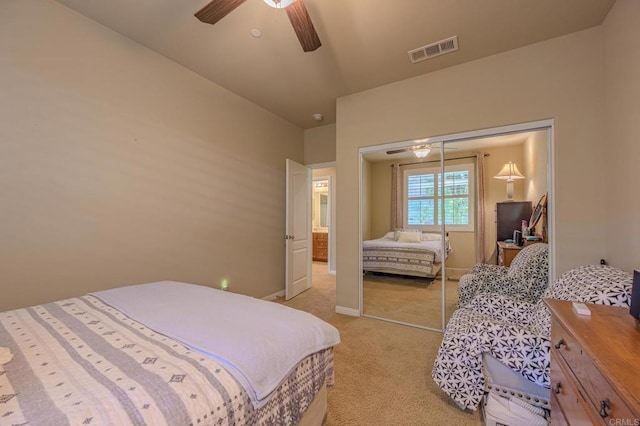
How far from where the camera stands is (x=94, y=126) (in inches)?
81.0

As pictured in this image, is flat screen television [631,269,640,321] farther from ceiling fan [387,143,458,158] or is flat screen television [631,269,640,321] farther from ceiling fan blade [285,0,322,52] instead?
ceiling fan [387,143,458,158]

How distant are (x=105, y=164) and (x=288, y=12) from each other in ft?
6.20

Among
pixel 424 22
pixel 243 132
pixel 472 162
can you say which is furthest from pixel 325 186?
pixel 424 22

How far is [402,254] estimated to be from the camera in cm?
335

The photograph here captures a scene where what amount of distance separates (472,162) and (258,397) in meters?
2.89

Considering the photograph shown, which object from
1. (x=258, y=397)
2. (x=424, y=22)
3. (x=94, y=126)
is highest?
(x=424, y=22)

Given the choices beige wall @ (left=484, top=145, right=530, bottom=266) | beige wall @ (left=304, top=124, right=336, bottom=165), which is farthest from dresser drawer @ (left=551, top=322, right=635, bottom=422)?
beige wall @ (left=304, top=124, right=336, bottom=165)

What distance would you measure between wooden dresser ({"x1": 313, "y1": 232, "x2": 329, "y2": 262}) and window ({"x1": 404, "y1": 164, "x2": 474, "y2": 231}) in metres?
3.77

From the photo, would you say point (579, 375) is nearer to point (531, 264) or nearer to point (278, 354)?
point (278, 354)

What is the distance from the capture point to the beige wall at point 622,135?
1641mm

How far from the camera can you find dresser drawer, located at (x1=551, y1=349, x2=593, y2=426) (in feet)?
2.82

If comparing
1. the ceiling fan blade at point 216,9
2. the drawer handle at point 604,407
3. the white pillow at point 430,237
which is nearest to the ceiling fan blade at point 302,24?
the ceiling fan blade at point 216,9

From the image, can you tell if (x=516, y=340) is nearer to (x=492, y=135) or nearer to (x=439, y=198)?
(x=439, y=198)

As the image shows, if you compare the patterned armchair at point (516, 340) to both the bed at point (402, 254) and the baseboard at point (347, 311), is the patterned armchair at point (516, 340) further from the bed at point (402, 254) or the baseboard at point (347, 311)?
the baseboard at point (347, 311)
